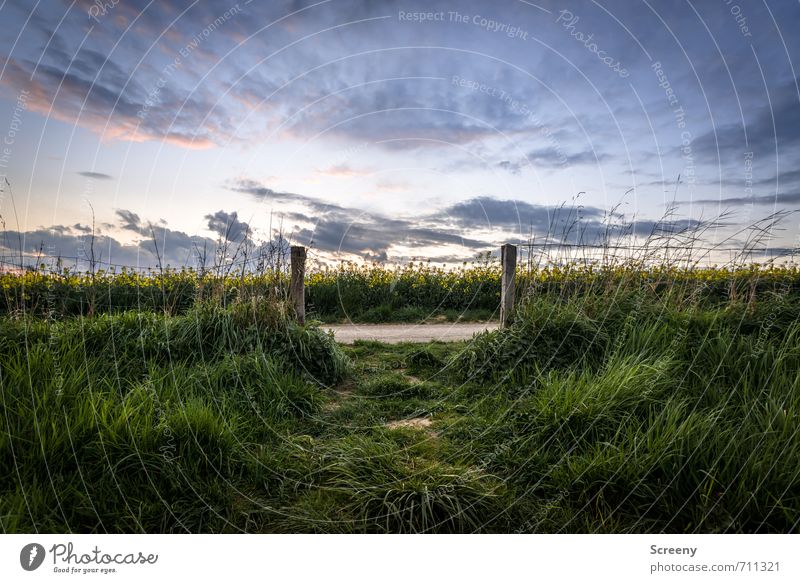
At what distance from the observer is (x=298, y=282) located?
7062mm

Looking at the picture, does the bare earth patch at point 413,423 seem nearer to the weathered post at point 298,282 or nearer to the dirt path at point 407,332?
the weathered post at point 298,282

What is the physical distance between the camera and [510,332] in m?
5.90

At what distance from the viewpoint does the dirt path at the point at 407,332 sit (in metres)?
8.85

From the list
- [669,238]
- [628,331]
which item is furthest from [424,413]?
[669,238]

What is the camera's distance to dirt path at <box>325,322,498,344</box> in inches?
348

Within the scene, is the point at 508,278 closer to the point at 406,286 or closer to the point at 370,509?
the point at 370,509

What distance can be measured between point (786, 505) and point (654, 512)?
0.74 meters

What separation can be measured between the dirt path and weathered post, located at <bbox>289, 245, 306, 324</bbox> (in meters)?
1.65

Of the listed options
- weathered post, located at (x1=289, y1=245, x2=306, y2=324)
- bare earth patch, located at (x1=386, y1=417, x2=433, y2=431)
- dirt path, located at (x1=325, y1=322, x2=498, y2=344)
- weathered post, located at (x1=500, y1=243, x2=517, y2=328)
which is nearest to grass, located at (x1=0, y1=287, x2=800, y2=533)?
bare earth patch, located at (x1=386, y1=417, x2=433, y2=431)

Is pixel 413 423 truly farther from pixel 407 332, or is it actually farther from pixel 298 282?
pixel 407 332

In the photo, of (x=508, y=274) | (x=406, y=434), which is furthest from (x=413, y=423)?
(x=508, y=274)
